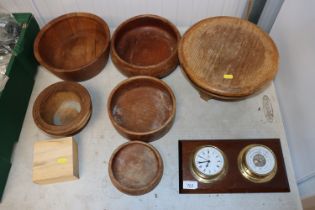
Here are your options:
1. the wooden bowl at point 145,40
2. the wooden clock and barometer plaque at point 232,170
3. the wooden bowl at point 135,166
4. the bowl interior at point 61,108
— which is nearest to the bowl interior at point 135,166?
the wooden bowl at point 135,166

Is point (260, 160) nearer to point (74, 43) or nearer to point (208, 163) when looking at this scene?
point (208, 163)

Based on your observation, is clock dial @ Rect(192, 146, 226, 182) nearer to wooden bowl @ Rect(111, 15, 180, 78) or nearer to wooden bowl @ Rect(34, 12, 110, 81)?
wooden bowl @ Rect(111, 15, 180, 78)

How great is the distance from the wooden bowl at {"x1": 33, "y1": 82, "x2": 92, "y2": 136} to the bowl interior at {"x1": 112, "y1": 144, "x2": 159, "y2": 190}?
7.6 inches

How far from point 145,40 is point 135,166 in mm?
555

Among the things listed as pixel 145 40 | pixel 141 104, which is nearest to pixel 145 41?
pixel 145 40

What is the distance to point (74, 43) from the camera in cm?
132

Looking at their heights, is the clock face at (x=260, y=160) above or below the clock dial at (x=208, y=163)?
above

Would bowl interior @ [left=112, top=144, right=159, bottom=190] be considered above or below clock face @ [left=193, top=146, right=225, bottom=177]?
below

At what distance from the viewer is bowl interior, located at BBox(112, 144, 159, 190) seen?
104cm

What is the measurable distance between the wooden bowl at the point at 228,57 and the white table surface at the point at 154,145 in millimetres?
158

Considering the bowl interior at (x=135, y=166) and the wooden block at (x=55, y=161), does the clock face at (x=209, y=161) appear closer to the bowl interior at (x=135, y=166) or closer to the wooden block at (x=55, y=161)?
the bowl interior at (x=135, y=166)

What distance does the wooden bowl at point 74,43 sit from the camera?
120 centimetres

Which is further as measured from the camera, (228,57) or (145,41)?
(145,41)

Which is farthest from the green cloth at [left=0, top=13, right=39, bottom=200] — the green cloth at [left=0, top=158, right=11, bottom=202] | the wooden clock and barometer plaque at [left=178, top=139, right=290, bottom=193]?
the wooden clock and barometer plaque at [left=178, top=139, right=290, bottom=193]
